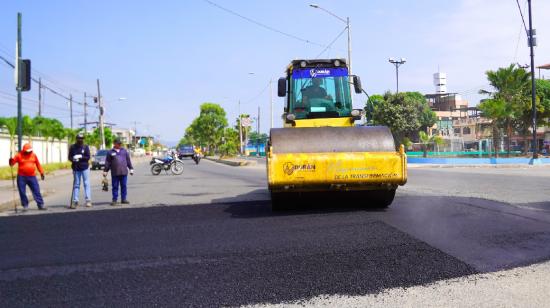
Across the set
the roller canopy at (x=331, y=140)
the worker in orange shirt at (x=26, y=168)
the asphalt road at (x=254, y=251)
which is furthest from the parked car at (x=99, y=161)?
the roller canopy at (x=331, y=140)

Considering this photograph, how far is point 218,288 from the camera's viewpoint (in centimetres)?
475

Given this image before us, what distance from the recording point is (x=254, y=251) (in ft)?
20.4

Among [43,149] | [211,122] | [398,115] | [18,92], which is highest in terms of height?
[211,122]

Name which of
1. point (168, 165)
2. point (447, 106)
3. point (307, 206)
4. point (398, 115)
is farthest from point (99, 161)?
point (447, 106)

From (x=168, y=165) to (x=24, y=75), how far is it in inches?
518

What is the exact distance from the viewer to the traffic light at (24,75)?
15.2 meters

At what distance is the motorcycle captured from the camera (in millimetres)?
27766

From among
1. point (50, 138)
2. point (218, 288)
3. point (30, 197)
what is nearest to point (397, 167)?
point (218, 288)

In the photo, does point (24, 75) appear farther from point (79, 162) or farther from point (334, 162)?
point (334, 162)

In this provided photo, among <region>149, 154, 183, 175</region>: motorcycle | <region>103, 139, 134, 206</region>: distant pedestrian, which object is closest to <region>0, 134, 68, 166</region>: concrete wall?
<region>149, 154, 183, 175</region>: motorcycle

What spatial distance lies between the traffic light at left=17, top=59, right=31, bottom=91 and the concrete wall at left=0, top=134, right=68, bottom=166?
32131mm

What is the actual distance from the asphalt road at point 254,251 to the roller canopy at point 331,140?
45.4 inches

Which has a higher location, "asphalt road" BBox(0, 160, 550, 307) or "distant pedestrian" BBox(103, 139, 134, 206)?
"distant pedestrian" BBox(103, 139, 134, 206)

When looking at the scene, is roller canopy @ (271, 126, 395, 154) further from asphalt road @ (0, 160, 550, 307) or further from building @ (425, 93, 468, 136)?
building @ (425, 93, 468, 136)
